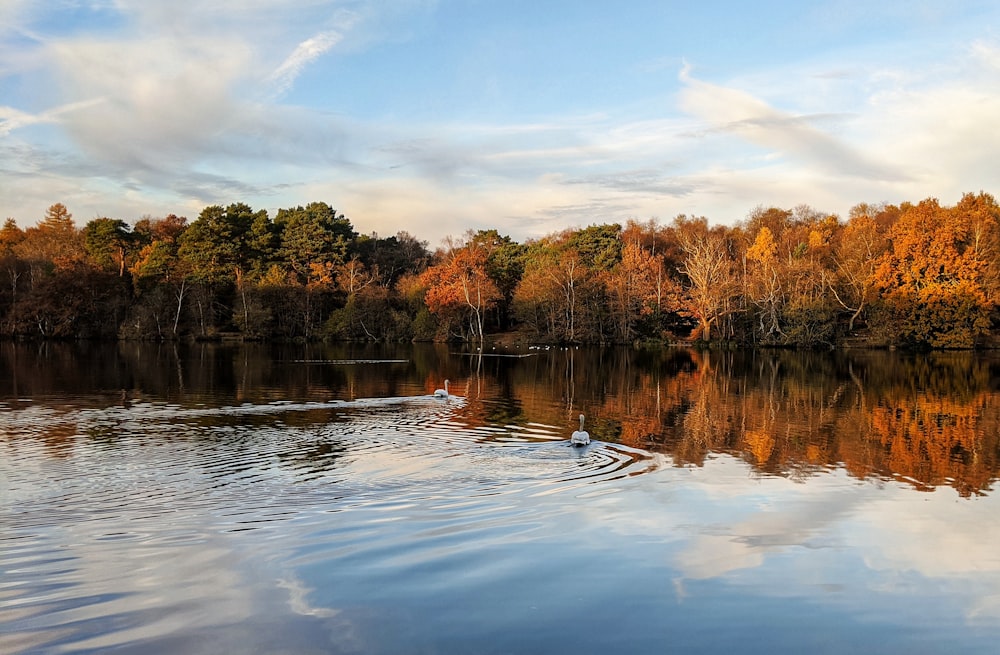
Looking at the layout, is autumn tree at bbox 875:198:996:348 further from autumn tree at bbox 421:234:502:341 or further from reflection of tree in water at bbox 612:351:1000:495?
autumn tree at bbox 421:234:502:341

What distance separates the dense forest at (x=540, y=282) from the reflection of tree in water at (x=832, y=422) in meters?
20.0

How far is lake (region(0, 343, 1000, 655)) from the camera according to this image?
220 inches

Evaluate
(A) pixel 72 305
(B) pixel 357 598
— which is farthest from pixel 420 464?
(A) pixel 72 305

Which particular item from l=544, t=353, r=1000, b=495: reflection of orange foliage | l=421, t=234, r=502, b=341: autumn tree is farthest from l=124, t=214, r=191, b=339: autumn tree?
l=544, t=353, r=1000, b=495: reflection of orange foliage

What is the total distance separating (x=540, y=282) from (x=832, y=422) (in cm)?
4133

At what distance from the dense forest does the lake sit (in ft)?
118

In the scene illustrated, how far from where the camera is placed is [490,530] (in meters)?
8.09

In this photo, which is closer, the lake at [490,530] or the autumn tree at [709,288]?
the lake at [490,530]

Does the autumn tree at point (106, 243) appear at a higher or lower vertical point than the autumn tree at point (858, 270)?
higher

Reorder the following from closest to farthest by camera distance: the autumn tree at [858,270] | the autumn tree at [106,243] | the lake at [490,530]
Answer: the lake at [490,530] < the autumn tree at [858,270] < the autumn tree at [106,243]

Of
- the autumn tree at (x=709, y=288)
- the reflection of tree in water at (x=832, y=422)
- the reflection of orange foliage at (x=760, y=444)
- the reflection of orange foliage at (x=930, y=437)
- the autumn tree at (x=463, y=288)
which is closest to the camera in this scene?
the reflection of orange foliage at (x=930, y=437)

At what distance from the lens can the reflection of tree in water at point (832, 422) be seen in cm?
1255

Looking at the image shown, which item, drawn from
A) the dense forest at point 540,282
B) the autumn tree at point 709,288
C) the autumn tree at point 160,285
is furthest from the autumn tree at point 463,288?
the autumn tree at point 160,285

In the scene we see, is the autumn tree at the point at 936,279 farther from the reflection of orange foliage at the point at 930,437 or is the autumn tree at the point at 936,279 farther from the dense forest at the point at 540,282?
the reflection of orange foliage at the point at 930,437
